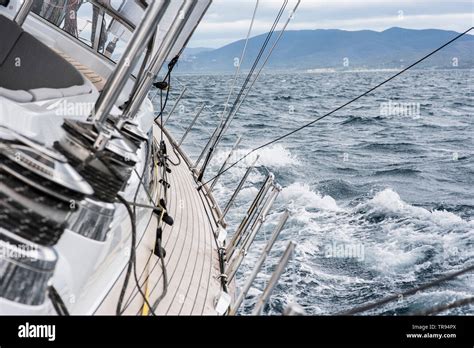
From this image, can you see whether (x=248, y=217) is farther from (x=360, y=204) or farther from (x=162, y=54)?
(x=360, y=204)

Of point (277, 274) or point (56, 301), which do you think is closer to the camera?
point (56, 301)

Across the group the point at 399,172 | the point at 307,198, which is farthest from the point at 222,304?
the point at 399,172

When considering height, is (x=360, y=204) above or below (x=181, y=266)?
above

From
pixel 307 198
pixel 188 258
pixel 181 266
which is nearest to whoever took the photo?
pixel 181 266

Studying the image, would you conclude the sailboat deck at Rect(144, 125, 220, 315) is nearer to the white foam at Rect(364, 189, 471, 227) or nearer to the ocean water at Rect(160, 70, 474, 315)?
the ocean water at Rect(160, 70, 474, 315)

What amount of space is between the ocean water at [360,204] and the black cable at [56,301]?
208cm

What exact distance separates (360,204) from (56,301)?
5068 millimetres

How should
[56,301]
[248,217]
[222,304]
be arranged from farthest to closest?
[248,217]
[222,304]
[56,301]

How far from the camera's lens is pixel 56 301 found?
1077 millimetres

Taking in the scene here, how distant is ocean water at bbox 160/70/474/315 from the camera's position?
3.79m

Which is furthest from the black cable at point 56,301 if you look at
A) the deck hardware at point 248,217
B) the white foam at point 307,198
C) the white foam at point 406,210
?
the white foam at point 307,198

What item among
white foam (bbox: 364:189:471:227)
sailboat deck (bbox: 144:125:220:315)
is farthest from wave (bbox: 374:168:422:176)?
sailboat deck (bbox: 144:125:220:315)

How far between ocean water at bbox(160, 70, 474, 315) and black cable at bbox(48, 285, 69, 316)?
2082 millimetres
